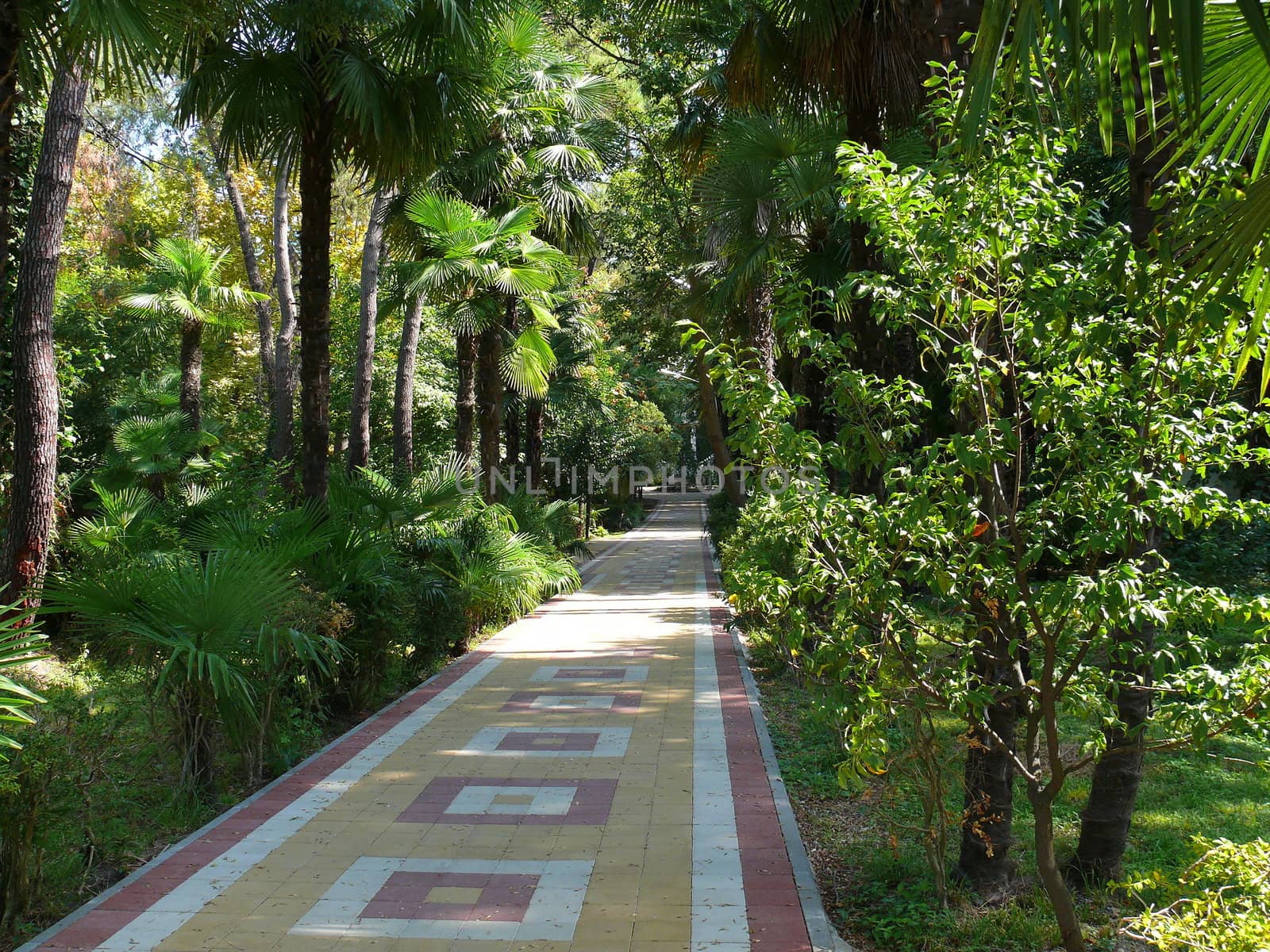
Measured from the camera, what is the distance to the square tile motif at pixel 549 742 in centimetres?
742

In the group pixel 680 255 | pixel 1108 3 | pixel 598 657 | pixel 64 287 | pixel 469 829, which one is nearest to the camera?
pixel 1108 3

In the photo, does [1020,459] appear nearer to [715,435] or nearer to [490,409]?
[490,409]

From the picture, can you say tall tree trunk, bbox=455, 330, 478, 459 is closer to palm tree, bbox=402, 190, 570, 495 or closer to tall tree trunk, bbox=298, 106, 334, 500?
palm tree, bbox=402, 190, 570, 495

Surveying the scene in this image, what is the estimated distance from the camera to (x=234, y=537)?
7895 mm

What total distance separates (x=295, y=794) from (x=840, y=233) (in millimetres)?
8670

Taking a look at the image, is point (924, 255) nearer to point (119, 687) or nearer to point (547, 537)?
point (119, 687)

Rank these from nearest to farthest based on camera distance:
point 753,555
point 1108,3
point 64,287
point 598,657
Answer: point 1108,3
point 753,555
point 598,657
point 64,287

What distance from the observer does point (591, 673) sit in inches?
415

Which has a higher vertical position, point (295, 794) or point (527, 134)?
point (527, 134)

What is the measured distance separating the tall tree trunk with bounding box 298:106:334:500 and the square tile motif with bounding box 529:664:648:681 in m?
2.97

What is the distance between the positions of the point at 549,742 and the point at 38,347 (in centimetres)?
622

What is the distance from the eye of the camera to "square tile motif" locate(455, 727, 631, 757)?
7422mm

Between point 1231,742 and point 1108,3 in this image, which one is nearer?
point 1108,3

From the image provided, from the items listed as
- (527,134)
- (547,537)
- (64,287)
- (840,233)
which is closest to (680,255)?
(527,134)
